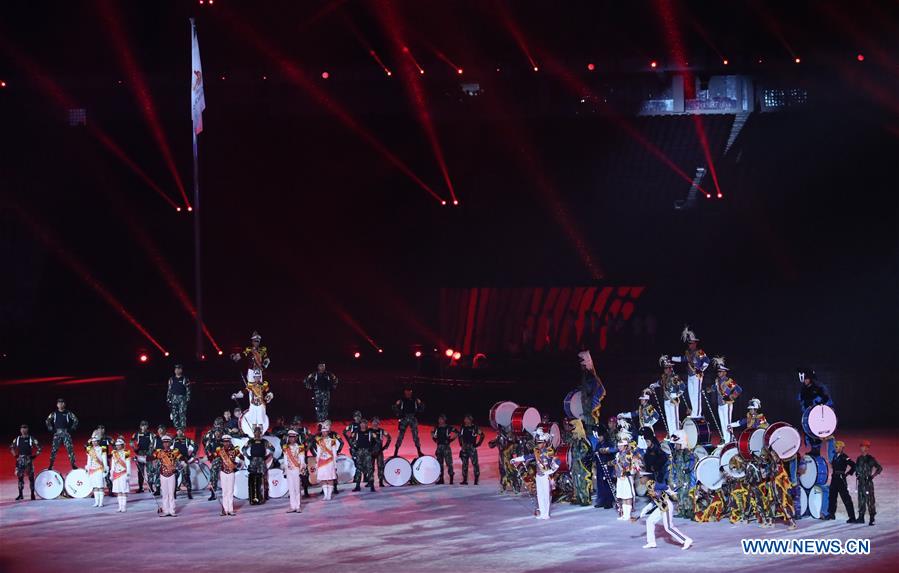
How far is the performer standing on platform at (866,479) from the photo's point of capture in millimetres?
17297

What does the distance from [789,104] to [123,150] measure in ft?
81.0

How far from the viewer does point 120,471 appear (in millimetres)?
20891

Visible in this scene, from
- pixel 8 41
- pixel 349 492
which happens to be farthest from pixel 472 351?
pixel 8 41

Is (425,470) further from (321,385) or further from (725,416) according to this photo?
(725,416)

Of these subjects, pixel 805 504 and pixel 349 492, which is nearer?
pixel 805 504

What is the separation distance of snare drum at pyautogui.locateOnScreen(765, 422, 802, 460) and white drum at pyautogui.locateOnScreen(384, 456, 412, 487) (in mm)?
8673

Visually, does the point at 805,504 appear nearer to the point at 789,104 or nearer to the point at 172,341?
the point at 789,104

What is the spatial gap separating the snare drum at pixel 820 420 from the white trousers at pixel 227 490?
34.5 ft

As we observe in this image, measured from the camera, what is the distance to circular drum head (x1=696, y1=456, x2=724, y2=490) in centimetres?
1834

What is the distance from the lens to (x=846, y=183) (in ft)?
129

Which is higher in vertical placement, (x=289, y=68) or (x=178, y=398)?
(x=289, y=68)

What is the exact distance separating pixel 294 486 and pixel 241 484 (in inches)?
79.6

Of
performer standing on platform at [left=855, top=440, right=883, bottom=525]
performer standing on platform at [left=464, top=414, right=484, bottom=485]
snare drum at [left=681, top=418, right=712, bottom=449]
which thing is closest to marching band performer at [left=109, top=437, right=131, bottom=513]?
performer standing on platform at [left=464, top=414, right=484, bottom=485]

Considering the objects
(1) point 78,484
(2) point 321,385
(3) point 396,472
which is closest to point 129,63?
(2) point 321,385
